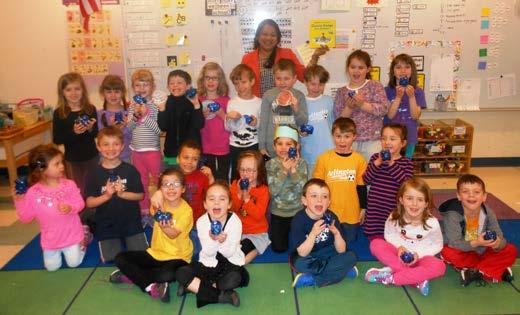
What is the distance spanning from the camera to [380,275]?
3.54 meters

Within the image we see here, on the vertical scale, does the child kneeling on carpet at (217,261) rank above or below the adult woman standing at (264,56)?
below

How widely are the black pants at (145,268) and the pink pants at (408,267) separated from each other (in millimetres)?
1523

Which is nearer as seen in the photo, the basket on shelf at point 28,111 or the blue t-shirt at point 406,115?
the blue t-shirt at point 406,115

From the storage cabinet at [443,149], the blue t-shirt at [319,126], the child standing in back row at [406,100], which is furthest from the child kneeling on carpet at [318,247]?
the storage cabinet at [443,149]

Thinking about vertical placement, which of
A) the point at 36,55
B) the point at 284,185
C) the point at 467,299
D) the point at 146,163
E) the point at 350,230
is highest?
the point at 36,55

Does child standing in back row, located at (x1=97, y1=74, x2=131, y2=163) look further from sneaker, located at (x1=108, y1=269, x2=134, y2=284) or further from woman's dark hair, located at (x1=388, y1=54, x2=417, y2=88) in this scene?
woman's dark hair, located at (x1=388, y1=54, x2=417, y2=88)

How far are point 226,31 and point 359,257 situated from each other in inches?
134

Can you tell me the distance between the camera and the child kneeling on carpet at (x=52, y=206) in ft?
12.0

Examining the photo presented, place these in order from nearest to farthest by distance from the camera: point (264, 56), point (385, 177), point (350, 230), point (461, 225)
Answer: point (461, 225)
point (385, 177)
point (350, 230)
point (264, 56)

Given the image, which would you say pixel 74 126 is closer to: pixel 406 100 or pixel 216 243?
pixel 216 243

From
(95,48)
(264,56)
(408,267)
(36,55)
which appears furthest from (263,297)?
(36,55)

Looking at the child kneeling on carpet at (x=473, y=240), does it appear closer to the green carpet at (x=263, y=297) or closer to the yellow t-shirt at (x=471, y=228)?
the yellow t-shirt at (x=471, y=228)

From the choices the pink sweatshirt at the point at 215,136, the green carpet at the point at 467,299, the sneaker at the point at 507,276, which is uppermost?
the pink sweatshirt at the point at 215,136

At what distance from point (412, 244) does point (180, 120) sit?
7.79ft
